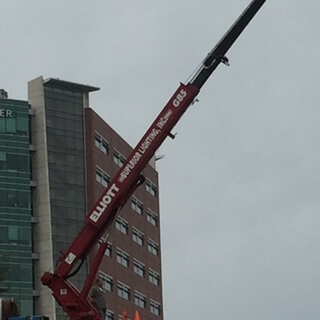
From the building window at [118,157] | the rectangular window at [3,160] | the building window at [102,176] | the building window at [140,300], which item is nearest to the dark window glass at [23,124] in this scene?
the rectangular window at [3,160]

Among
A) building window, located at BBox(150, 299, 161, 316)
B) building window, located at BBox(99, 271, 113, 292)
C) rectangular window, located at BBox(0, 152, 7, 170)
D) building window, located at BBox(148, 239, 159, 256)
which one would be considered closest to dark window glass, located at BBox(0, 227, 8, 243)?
rectangular window, located at BBox(0, 152, 7, 170)

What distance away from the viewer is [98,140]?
111 metres

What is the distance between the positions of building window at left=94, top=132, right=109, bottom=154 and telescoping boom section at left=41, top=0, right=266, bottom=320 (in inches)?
2825

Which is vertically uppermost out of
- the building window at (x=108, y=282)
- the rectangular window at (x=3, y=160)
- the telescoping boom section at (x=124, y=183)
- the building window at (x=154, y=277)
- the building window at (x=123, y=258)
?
the rectangular window at (x=3, y=160)

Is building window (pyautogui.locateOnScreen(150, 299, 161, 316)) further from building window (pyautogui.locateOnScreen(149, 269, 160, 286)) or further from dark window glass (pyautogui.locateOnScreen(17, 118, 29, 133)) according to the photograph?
dark window glass (pyautogui.locateOnScreen(17, 118, 29, 133))

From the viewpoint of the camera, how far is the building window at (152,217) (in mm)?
121625

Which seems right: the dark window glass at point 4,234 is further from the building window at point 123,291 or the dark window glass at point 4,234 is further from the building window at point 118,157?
the building window at point 118,157

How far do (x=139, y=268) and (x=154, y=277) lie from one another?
5.48 meters

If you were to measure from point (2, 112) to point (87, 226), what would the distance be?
7085 centimetres

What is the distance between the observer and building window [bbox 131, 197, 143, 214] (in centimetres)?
11625

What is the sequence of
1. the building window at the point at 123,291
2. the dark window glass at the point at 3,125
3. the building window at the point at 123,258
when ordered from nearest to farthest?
the dark window glass at the point at 3,125, the building window at the point at 123,291, the building window at the point at 123,258

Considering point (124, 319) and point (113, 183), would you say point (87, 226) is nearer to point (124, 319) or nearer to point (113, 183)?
point (113, 183)

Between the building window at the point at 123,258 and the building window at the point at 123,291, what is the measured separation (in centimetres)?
199

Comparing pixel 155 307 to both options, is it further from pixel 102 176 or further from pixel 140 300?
pixel 102 176
